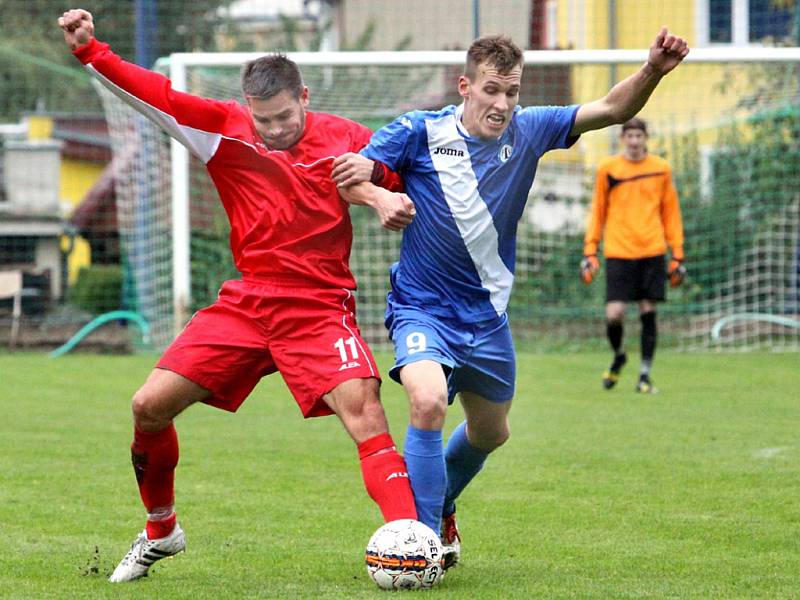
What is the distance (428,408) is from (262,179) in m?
1.14

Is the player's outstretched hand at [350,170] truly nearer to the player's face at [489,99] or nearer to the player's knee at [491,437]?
the player's face at [489,99]

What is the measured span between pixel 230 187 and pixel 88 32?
792 millimetres

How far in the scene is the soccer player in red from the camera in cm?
537

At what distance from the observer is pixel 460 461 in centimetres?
599

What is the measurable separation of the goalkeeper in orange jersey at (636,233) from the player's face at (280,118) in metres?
6.89

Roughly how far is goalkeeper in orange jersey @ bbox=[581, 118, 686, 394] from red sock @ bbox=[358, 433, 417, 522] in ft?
23.7

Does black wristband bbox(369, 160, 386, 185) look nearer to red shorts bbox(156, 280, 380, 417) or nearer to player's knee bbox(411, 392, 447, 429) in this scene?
red shorts bbox(156, 280, 380, 417)

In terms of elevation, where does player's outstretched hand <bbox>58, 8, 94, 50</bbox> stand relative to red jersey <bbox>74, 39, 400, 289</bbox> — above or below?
above

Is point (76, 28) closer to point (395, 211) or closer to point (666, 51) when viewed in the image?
point (395, 211)

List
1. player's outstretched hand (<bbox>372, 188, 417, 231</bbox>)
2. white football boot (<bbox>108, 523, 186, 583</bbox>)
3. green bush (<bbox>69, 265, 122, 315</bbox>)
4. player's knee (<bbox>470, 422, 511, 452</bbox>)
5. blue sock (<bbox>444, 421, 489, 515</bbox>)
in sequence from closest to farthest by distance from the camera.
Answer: player's outstretched hand (<bbox>372, 188, 417, 231</bbox>)
white football boot (<bbox>108, 523, 186, 583</bbox>)
player's knee (<bbox>470, 422, 511, 452</bbox>)
blue sock (<bbox>444, 421, 489, 515</bbox>)
green bush (<bbox>69, 265, 122, 315</bbox>)

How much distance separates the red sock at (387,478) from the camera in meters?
5.12

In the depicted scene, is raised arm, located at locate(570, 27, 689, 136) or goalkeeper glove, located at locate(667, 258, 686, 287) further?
goalkeeper glove, located at locate(667, 258, 686, 287)

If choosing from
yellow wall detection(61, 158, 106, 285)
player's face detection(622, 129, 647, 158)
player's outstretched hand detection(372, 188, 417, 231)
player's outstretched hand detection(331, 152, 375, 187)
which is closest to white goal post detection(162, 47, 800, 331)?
player's face detection(622, 129, 647, 158)

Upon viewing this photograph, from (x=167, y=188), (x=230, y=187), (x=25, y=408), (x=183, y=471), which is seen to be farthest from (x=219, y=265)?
(x=230, y=187)
